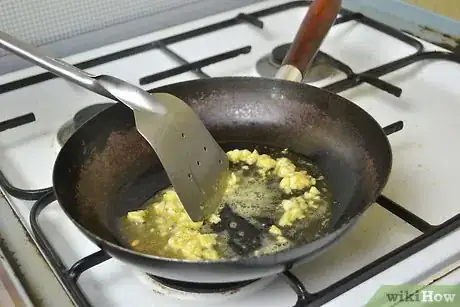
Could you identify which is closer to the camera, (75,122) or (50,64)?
(50,64)

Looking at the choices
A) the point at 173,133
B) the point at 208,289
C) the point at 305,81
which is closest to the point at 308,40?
the point at 305,81

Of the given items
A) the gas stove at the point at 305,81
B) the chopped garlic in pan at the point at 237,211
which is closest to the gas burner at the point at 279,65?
the gas stove at the point at 305,81

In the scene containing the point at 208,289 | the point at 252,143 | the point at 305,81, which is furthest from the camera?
the point at 305,81

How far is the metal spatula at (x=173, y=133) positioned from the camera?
22.0 inches

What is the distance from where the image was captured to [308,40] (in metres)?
0.75

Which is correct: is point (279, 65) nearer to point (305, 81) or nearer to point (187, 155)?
point (305, 81)

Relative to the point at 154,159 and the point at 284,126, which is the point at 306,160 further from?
the point at 154,159

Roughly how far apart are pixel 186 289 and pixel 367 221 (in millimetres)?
187

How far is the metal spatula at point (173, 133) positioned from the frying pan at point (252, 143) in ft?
0.17

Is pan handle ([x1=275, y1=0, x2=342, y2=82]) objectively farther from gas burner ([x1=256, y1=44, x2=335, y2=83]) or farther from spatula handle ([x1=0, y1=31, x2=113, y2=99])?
spatula handle ([x1=0, y1=31, x2=113, y2=99])

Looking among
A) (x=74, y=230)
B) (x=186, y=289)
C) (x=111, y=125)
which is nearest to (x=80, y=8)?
(x=111, y=125)

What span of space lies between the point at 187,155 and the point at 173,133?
0.08 ft

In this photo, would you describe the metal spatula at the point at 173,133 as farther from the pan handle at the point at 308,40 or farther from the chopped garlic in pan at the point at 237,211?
the pan handle at the point at 308,40

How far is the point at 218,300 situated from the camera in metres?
0.50
